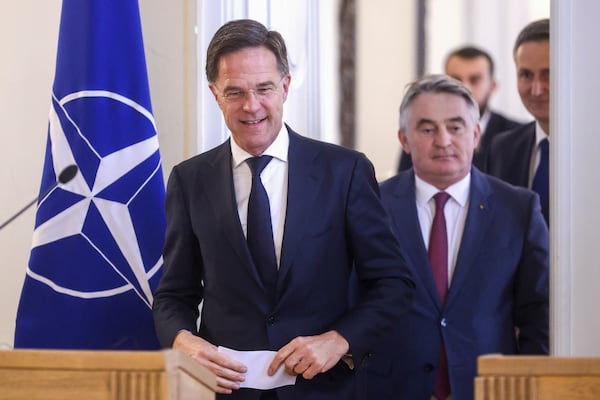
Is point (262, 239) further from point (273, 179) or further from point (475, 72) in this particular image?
point (475, 72)

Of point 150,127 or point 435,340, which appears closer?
point 435,340

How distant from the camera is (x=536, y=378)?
307cm

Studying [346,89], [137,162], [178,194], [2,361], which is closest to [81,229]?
[137,162]

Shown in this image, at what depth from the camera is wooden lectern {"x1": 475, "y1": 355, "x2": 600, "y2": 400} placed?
306 centimetres

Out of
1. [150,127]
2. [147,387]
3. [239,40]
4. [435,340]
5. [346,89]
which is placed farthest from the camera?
[346,89]

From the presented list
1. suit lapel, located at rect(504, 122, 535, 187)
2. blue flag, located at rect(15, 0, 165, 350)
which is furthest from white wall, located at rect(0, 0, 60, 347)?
suit lapel, located at rect(504, 122, 535, 187)

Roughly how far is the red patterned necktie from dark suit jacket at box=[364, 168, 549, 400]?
43mm

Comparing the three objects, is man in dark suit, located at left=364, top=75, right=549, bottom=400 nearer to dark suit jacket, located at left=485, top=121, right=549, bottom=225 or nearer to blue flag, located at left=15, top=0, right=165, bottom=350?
dark suit jacket, located at left=485, top=121, right=549, bottom=225

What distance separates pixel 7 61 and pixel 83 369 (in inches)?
85.3

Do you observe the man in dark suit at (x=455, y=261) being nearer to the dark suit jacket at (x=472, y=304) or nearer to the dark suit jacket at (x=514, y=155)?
the dark suit jacket at (x=472, y=304)

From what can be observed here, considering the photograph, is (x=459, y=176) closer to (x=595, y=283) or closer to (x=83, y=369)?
(x=595, y=283)

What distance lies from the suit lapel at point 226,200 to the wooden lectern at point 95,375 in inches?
25.4

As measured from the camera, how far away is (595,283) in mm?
4211

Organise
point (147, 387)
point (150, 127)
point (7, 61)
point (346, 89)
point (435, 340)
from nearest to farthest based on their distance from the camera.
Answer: point (147, 387) → point (435, 340) → point (150, 127) → point (7, 61) → point (346, 89)
